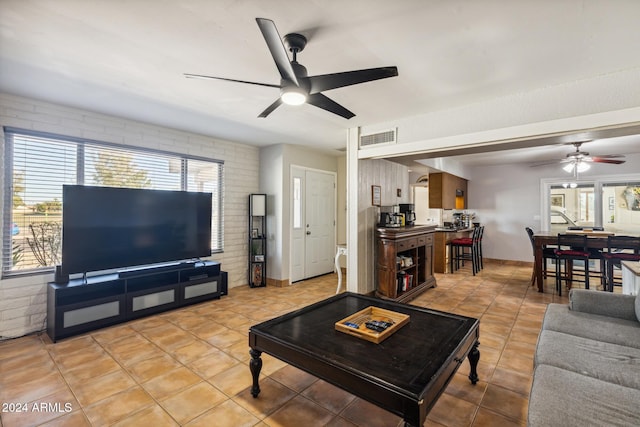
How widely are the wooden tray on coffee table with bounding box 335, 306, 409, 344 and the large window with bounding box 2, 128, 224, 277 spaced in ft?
11.4

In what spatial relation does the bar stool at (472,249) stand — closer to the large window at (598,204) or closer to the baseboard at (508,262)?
the baseboard at (508,262)

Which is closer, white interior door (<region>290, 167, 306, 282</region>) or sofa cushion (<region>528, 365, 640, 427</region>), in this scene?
sofa cushion (<region>528, 365, 640, 427</region>)

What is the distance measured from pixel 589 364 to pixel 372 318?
4.20ft

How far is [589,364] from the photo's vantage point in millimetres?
1724

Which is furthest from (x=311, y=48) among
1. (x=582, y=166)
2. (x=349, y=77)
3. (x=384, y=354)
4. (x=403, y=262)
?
(x=582, y=166)

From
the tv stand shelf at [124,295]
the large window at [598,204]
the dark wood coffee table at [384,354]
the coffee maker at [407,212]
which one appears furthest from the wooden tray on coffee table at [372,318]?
the large window at [598,204]

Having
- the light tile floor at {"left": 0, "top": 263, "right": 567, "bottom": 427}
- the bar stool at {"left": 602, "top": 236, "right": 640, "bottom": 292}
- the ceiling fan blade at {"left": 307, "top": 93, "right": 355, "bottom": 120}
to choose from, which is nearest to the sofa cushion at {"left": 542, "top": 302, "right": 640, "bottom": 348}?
the light tile floor at {"left": 0, "top": 263, "right": 567, "bottom": 427}

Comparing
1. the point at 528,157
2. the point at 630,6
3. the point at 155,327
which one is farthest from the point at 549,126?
the point at 155,327

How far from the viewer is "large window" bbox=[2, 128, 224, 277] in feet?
10.5

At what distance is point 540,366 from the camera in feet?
5.68

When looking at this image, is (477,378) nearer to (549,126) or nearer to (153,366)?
(549,126)

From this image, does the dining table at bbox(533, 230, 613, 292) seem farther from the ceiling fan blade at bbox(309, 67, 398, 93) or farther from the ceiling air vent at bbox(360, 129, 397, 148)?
the ceiling fan blade at bbox(309, 67, 398, 93)

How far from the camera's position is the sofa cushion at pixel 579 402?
1.27 meters

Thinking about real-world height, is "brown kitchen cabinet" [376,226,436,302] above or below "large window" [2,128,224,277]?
below
